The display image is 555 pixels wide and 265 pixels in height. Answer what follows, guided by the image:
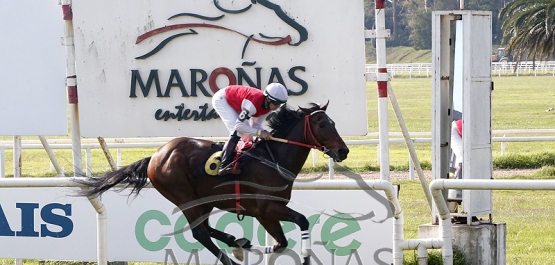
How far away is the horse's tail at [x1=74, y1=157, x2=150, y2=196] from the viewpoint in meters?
5.73

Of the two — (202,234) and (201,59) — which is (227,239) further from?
(201,59)

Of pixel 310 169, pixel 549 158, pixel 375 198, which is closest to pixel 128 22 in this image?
pixel 375 198

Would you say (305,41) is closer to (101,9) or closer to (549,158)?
(101,9)

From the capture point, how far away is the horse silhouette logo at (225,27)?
6.21m

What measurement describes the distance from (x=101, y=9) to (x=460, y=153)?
2872 mm

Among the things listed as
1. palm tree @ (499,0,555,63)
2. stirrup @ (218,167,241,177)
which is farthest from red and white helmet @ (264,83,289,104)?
palm tree @ (499,0,555,63)

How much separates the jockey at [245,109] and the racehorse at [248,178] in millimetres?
113

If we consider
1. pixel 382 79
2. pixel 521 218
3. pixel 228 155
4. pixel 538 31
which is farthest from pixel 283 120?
pixel 538 31

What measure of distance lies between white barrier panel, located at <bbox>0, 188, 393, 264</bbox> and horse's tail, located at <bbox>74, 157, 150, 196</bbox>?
0.61 m

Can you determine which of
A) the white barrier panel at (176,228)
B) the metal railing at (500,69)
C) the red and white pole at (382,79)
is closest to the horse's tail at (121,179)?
the white barrier panel at (176,228)

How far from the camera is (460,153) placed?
6660mm

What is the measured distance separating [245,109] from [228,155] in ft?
1.03

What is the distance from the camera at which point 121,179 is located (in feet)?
19.0

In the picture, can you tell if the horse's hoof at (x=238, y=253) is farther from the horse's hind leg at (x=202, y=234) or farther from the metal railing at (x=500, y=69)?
the metal railing at (x=500, y=69)
